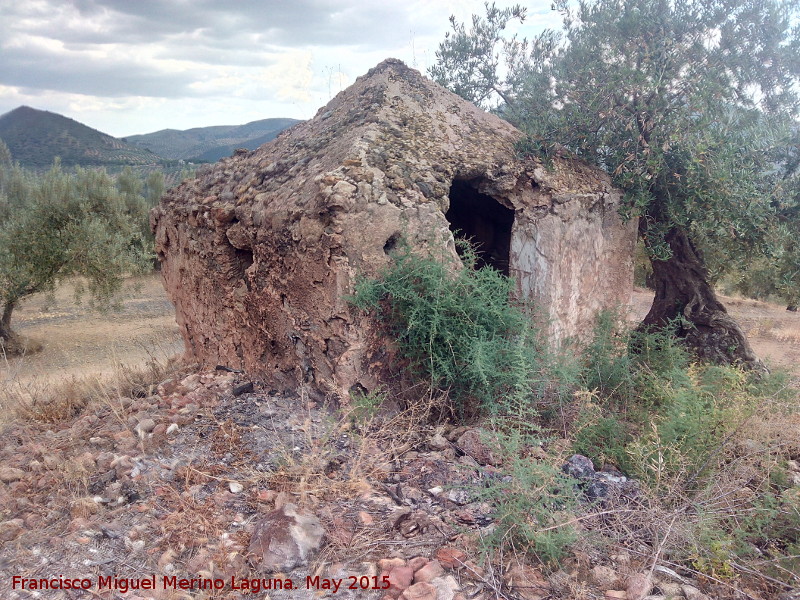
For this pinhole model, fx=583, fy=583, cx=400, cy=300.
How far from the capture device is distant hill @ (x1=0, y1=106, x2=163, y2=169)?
67.8 ft

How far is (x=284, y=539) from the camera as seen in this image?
9.13 ft

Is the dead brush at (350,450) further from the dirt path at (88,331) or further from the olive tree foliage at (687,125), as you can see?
the dirt path at (88,331)

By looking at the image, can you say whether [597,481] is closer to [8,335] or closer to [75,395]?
[75,395]

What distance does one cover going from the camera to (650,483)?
11.1 feet

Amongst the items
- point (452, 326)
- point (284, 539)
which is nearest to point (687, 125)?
point (452, 326)

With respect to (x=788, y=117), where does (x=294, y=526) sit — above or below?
below

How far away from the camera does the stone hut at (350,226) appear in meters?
4.26

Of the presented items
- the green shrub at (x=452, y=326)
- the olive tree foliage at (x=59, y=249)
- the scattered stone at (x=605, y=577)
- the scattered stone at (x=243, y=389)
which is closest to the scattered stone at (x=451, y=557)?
the scattered stone at (x=605, y=577)

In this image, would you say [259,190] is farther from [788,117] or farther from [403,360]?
[788,117]

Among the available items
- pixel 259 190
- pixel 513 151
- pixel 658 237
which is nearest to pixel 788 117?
pixel 658 237

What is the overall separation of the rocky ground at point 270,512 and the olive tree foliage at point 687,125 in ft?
10.4

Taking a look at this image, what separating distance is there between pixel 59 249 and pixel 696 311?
12.2 m

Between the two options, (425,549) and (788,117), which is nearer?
(425,549)

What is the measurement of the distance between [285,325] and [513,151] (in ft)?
8.85
